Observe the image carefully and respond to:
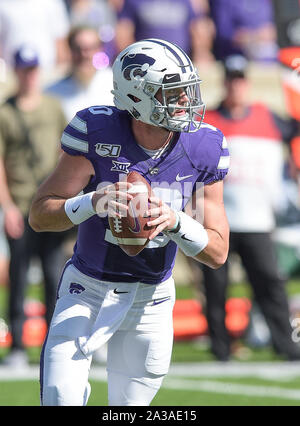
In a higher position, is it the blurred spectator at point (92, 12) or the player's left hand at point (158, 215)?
the player's left hand at point (158, 215)

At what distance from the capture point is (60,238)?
671cm

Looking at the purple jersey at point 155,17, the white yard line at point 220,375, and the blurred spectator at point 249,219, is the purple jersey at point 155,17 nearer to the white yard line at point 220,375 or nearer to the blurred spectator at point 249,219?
the blurred spectator at point 249,219

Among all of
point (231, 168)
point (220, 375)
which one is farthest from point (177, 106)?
point (231, 168)

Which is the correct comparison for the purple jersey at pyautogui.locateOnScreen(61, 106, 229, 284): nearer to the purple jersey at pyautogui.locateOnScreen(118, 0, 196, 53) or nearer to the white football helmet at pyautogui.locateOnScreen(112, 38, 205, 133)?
the white football helmet at pyautogui.locateOnScreen(112, 38, 205, 133)

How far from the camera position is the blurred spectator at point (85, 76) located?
701 centimetres

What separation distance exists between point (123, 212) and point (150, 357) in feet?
2.15

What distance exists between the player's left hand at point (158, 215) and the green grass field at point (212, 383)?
2211mm

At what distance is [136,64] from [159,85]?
0.13m

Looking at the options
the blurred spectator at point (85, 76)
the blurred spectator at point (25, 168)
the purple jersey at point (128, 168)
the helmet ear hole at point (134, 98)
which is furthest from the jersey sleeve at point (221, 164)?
the blurred spectator at point (85, 76)

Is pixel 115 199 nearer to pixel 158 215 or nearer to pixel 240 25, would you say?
pixel 158 215

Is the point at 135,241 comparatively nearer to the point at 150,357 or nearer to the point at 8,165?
the point at 150,357

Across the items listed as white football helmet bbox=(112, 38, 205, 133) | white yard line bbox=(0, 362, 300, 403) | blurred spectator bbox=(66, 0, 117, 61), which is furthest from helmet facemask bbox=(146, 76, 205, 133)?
blurred spectator bbox=(66, 0, 117, 61)

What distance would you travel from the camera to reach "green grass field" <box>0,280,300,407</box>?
18.5 feet
